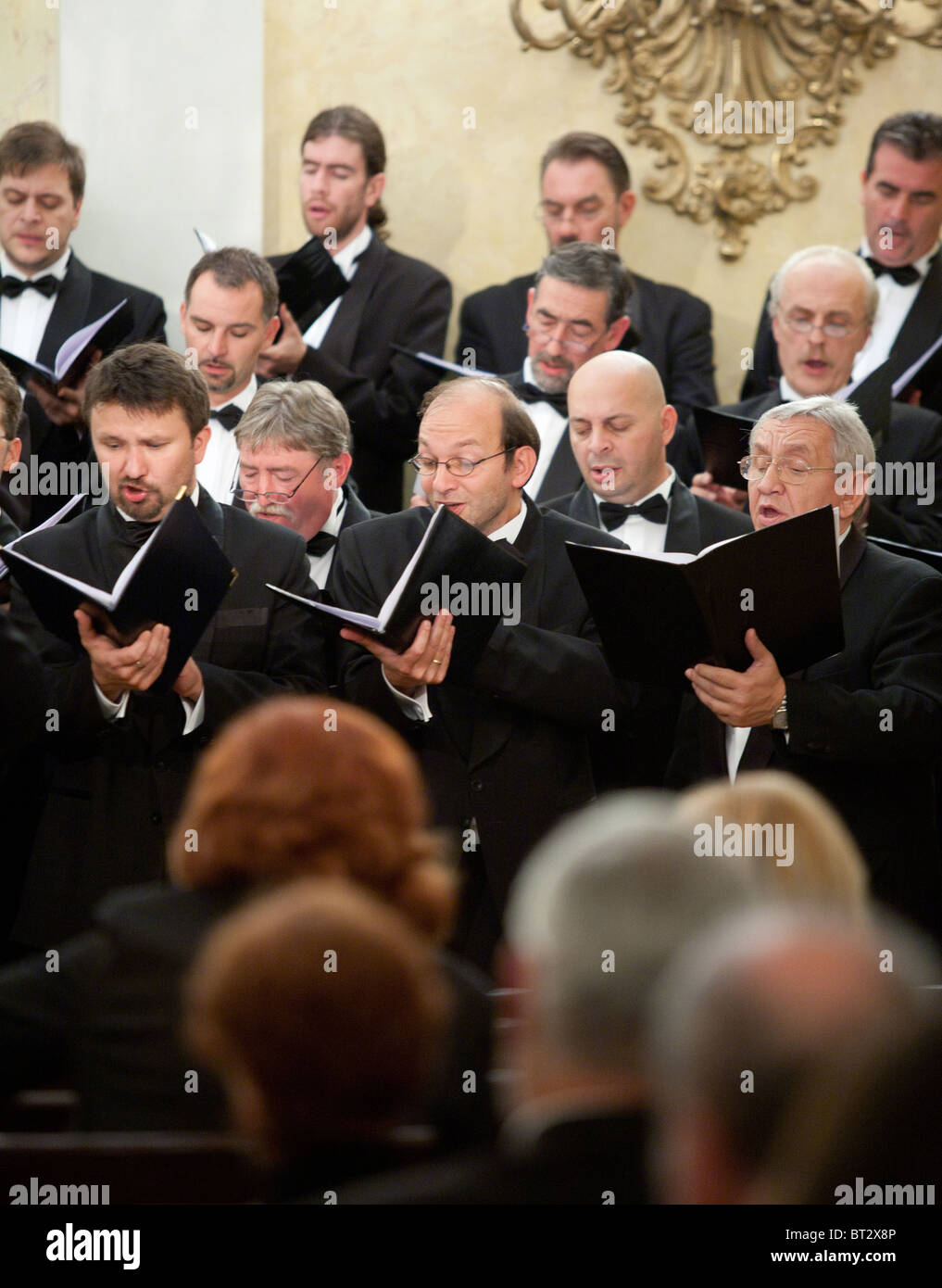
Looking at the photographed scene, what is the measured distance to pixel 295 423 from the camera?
4684 millimetres

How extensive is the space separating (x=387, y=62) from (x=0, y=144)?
1665 mm

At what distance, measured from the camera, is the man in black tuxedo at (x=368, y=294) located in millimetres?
5805

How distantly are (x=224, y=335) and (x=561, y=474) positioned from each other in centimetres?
100

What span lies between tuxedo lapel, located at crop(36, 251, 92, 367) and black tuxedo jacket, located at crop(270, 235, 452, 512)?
0.62m

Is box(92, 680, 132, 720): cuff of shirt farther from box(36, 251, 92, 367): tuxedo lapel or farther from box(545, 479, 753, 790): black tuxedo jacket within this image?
box(36, 251, 92, 367): tuxedo lapel

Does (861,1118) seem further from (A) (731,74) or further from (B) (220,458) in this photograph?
(A) (731,74)

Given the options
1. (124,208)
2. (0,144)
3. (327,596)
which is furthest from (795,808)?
(124,208)

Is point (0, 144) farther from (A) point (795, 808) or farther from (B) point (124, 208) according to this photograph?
(A) point (795, 808)

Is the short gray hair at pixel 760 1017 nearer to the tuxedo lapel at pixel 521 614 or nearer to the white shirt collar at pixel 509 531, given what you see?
the tuxedo lapel at pixel 521 614

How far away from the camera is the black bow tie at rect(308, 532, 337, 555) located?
469 cm

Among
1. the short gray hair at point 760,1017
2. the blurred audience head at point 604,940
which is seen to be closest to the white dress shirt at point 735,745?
the blurred audience head at point 604,940

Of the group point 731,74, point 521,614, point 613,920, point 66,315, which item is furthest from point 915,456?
point 613,920

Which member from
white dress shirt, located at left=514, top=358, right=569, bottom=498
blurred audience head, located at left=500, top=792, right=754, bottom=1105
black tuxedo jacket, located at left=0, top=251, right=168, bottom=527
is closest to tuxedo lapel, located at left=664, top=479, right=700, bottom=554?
white dress shirt, located at left=514, top=358, right=569, bottom=498

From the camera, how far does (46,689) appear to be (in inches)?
149
